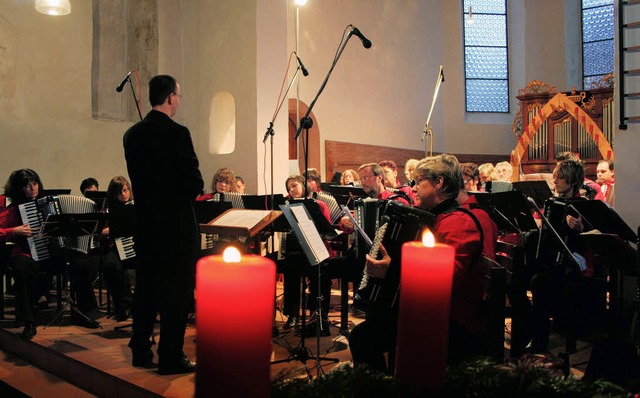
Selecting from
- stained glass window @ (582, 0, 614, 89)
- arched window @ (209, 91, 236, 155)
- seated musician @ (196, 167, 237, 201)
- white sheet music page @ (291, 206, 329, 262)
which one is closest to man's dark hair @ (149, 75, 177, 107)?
white sheet music page @ (291, 206, 329, 262)

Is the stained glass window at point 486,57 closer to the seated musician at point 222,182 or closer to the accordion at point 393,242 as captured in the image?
the seated musician at point 222,182

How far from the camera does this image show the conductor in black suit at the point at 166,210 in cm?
371

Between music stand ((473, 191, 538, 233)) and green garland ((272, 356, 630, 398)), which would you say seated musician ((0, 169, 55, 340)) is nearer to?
music stand ((473, 191, 538, 233))

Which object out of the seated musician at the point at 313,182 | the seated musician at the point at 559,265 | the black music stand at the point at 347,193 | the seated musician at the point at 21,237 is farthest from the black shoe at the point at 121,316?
the seated musician at the point at 559,265

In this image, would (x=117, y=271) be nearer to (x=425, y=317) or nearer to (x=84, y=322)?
(x=84, y=322)

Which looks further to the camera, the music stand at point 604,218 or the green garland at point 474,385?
the music stand at point 604,218

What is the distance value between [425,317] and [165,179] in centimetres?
272

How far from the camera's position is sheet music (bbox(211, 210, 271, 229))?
426cm

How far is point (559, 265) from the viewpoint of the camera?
487 cm

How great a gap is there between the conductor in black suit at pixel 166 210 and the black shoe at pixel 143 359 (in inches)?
10.4

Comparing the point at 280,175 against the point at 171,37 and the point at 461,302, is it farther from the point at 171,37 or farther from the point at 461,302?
the point at 461,302

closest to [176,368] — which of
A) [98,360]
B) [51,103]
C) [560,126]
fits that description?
[98,360]

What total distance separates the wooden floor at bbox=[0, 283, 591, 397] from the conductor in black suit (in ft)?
0.83

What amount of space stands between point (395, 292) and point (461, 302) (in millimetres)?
334
